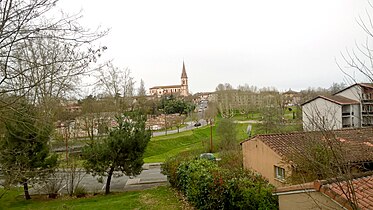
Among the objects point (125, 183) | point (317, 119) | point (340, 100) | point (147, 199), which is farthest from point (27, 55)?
point (340, 100)

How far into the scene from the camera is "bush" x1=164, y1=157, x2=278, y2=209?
966 centimetres

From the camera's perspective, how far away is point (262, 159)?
1723cm

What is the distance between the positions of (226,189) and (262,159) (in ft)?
23.1

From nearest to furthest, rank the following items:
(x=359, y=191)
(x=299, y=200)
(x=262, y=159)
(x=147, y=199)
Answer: (x=359, y=191) < (x=299, y=200) < (x=147, y=199) < (x=262, y=159)

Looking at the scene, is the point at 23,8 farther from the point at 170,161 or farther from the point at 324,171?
the point at 170,161

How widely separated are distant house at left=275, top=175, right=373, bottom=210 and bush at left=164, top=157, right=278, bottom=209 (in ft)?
7.11

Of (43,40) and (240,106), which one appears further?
(240,106)

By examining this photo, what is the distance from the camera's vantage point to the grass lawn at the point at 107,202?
46.4ft

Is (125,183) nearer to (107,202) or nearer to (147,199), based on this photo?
(107,202)

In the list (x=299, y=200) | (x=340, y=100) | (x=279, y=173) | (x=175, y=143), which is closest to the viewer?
(x=299, y=200)

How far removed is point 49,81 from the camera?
5.65 meters

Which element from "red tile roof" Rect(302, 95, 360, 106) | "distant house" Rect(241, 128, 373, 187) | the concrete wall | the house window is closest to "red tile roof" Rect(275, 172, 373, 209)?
the concrete wall

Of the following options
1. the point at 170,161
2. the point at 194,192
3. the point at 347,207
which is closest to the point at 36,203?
the point at 170,161

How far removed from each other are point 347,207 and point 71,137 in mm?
18611
